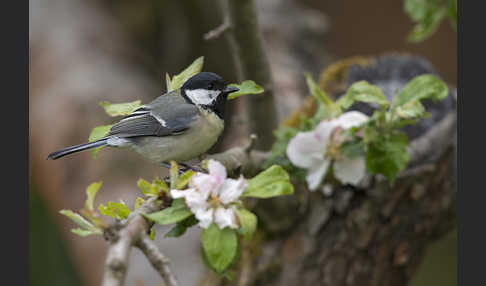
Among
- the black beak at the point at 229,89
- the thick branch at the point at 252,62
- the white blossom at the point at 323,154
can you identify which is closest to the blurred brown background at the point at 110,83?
the thick branch at the point at 252,62

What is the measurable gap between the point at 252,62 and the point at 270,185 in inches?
22.3

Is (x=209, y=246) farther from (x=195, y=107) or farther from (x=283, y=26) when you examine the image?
(x=283, y=26)

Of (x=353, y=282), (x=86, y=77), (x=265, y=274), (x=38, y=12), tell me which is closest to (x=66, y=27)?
(x=38, y=12)

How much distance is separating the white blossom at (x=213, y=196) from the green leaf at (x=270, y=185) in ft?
0.04

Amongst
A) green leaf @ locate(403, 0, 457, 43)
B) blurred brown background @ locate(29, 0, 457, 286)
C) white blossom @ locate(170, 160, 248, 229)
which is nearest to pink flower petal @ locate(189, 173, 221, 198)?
white blossom @ locate(170, 160, 248, 229)

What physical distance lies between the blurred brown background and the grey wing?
33.8 inches

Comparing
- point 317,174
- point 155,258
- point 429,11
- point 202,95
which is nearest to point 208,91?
point 202,95

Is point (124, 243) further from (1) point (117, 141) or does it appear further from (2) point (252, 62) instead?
(2) point (252, 62)

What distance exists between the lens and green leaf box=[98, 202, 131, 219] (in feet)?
2.09

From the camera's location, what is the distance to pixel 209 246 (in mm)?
590

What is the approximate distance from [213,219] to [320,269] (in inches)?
29.0

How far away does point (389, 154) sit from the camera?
904 millimetres

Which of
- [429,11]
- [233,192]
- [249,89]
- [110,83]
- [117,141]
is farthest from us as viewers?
[110,83]

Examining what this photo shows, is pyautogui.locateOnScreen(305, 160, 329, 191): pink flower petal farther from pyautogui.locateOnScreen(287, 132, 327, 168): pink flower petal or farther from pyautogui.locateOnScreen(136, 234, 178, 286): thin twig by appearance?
pyautogui.locateOnScreen(136, 234, 178, 286): thin twig
